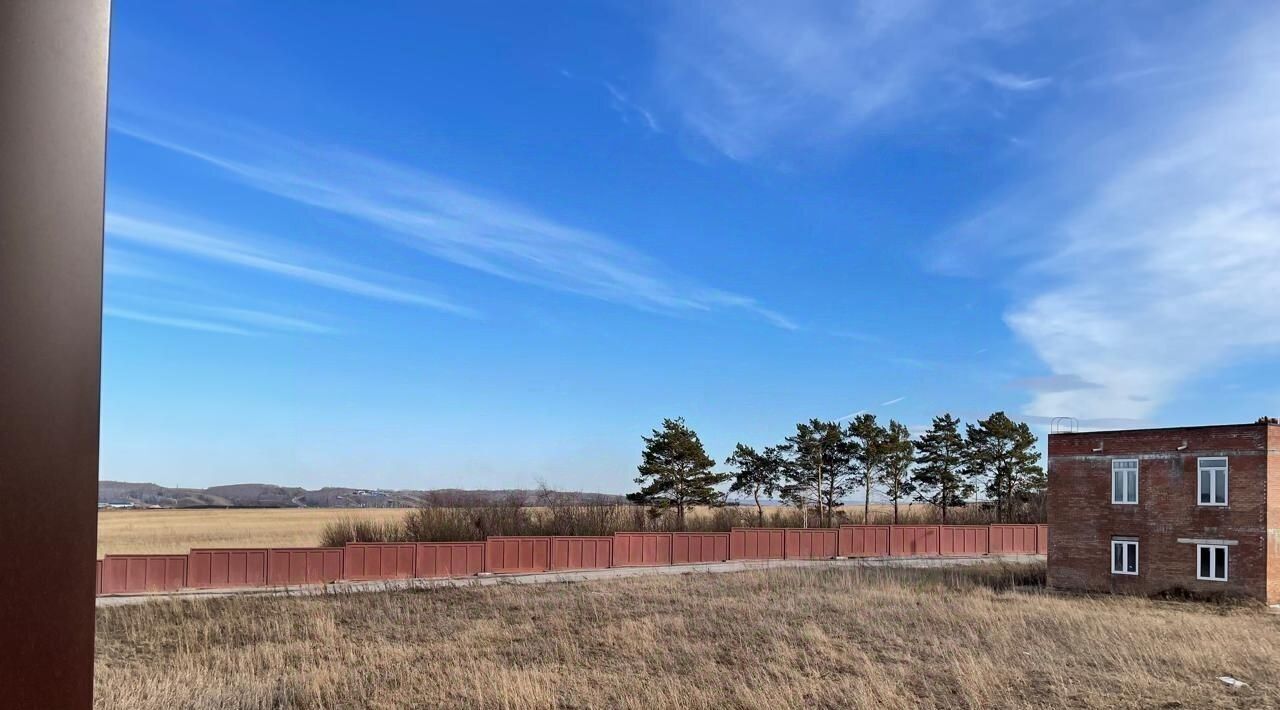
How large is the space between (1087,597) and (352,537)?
33.2 meters

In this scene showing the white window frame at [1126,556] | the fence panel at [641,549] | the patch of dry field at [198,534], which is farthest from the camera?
the patch of dry field at [198,534]

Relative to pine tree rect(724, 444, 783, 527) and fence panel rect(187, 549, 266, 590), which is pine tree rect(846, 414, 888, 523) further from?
fence panel rect(187, 549, 266, 590)

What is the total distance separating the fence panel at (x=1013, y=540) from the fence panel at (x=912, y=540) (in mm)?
4361

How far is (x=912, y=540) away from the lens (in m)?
53.0

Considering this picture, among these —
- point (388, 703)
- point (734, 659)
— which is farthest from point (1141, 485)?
point (388, 703)

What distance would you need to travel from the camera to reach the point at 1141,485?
33094 millimetres

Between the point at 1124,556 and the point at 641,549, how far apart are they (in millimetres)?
20997

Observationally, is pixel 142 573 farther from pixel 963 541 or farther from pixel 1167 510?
pixel 963 541

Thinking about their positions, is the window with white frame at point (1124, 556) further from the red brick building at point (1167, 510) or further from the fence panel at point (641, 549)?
the fence panel at point (641, 549)

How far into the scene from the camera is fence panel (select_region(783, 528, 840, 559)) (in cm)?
4884

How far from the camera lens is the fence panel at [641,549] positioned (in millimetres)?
43344

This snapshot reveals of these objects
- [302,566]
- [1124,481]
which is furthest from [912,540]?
[302,566]

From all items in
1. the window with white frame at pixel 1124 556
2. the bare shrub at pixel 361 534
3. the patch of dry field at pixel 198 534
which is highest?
the window with white frame at pixel 1124 556

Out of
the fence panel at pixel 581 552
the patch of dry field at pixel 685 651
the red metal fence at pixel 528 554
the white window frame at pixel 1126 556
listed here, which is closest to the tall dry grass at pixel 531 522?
the red metal fence at pixel 528 554
